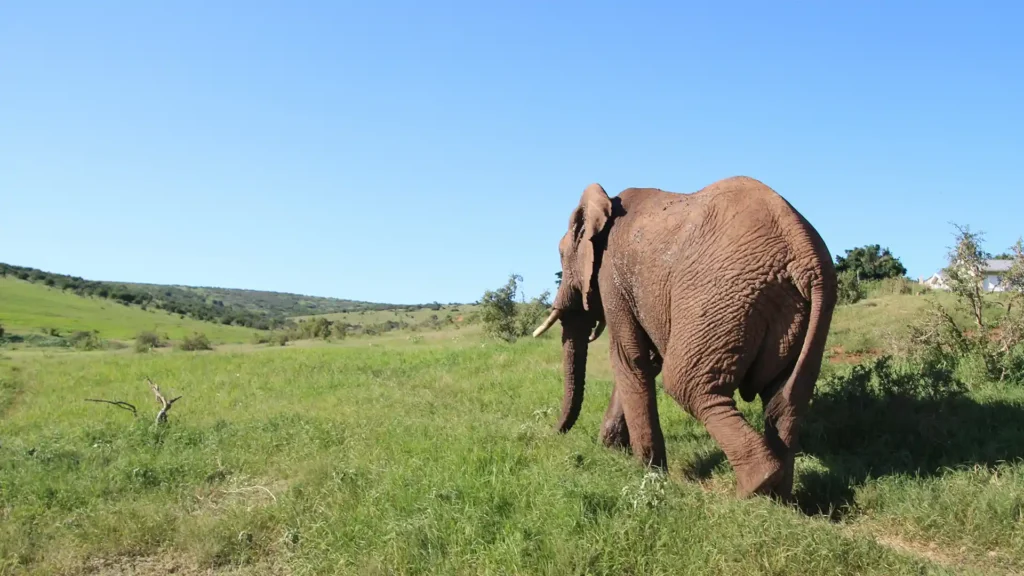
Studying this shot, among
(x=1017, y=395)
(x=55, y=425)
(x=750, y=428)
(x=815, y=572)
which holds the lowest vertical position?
(x=55, y=425)

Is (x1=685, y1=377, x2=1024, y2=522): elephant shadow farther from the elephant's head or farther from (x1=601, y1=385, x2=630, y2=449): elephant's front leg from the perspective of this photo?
the elephant's head

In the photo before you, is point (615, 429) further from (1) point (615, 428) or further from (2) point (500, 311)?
(2) point (500, 311)

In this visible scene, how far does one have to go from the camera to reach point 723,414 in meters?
5.78

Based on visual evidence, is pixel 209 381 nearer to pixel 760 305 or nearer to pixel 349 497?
pixel 349 497

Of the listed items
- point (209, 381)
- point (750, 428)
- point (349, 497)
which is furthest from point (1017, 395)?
point (209, 381)

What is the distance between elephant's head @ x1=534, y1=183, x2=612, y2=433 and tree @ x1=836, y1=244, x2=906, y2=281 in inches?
1183

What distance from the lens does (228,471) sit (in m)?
7.48

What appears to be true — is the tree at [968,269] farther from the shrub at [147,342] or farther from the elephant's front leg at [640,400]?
the shrub at [147,342]

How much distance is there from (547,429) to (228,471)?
10.5 feet

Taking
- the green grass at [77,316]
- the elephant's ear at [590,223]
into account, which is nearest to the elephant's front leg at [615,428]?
the elephant's ear at [590,223]

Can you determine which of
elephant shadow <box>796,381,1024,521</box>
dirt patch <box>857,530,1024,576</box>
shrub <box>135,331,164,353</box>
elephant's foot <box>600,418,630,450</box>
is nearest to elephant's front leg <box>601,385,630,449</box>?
elephant's foot <box>600,418,630,450</box>

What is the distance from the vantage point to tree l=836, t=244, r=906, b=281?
36281 millimetres

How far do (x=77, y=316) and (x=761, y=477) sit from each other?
6187 cm

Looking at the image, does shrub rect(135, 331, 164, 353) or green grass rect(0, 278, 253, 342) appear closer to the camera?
shrub rect(135, 331, 164, 353)
